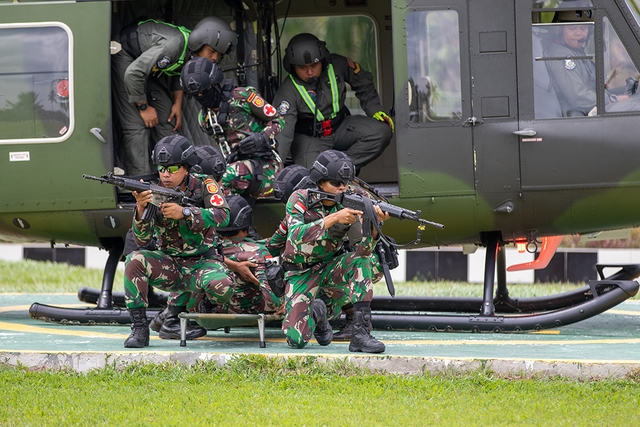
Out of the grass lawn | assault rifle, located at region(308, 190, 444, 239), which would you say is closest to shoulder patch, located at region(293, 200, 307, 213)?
assault rifle, located at region(308, 190, 444, 239)

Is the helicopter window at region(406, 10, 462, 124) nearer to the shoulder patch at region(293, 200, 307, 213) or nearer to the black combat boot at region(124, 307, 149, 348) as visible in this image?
the shoulder patch at region(293, 200, 307, 213)

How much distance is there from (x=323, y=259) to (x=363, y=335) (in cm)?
67

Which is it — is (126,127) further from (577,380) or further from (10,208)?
(577,380)

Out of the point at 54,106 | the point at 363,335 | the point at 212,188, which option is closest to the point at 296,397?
the point at 363,335

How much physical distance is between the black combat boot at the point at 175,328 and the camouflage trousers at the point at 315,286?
0.93 m

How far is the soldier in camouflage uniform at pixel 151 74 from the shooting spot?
28.0 feet

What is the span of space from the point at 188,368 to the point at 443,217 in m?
2.94

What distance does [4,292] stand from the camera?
1247cm

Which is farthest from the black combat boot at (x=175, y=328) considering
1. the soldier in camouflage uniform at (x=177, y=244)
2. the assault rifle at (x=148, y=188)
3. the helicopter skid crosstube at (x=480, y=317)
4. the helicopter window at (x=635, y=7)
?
the helicopter window at (x=635, y=7)

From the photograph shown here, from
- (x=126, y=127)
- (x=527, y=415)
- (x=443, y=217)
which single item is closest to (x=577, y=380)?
(x=527, y=415)

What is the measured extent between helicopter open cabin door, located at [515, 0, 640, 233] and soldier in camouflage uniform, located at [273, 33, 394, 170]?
4.72ft

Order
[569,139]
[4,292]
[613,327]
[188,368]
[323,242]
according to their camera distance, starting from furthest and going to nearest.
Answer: [4,292] → [613,327] → [569,139] → [323,242] → [188,368]

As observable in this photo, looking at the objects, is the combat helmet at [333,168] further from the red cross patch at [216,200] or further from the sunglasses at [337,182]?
the red cross patch at [216,200]

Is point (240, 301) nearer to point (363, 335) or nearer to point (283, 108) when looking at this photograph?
point (363, 335)
